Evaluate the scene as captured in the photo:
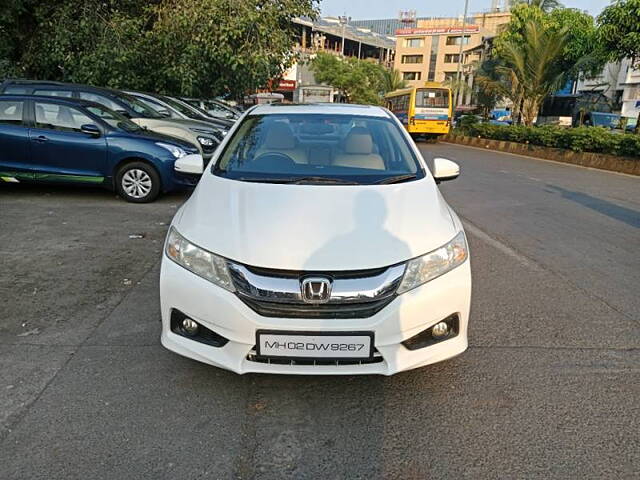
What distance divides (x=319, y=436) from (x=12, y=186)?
8.37 m

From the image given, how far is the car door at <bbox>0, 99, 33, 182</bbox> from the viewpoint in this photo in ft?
25.5

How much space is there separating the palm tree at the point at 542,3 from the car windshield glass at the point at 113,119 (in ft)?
103

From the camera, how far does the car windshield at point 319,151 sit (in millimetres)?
3586

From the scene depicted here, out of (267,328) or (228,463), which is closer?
(228,463)

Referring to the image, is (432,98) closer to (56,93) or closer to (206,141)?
(206,141)

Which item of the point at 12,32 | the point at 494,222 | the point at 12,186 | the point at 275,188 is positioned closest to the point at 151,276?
the point at 275,188

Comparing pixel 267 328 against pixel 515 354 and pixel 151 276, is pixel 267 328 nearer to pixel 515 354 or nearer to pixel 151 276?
pixel 515 354

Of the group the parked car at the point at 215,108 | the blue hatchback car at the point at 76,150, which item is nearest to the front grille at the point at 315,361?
the blue hatchback car at the point at 76,150

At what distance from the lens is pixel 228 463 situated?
2354 mm

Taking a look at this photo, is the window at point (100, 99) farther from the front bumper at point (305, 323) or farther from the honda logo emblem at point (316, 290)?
the honda logo emblem at point (316, 290)

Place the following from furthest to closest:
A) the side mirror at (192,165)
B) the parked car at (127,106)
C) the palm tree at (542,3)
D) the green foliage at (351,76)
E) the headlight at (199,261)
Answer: the green foliage at (351,76)
the palm tree at (542,3)
the parked car at (127,106)
the side mirror at (192,165)
the headlight at (199,261)

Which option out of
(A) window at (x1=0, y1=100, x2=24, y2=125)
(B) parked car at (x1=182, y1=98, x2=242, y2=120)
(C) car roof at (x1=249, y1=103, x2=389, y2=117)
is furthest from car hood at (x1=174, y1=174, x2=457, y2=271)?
(B) parked car at (x1=182, y1=98, x2=242, y2=120)

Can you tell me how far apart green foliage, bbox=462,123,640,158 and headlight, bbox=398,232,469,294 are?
14.1 metres

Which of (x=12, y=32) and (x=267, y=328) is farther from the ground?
(x=12, y=32)
